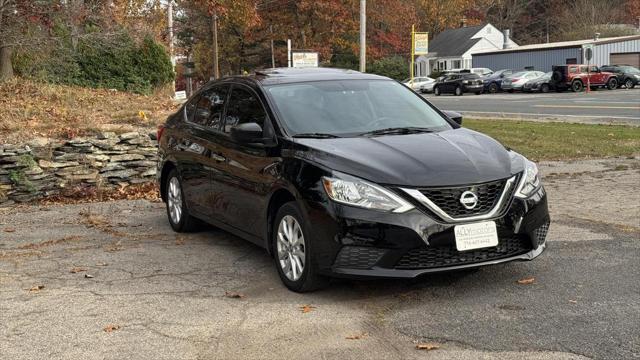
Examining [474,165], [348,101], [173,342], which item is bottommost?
[173,342]

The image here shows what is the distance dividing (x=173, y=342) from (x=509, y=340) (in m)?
1.97

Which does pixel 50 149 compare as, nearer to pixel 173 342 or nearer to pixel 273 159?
pixel 273 159

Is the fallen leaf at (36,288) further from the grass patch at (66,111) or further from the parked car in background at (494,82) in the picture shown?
the parked car in background at (494,82)

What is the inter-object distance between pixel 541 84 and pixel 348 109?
3889cm

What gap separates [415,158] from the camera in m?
5.05

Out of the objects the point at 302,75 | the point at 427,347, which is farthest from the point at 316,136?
the point at 427,347

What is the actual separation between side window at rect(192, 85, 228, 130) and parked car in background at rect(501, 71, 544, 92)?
129 feet

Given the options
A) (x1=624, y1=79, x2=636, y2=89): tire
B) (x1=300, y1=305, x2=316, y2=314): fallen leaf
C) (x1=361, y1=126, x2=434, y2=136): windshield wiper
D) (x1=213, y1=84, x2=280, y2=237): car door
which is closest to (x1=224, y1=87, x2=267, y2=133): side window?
(x1=213, y1=84, x2=280, y2=237): car door

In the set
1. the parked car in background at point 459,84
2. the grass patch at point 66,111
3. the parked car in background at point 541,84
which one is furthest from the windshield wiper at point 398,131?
the parked car in background at point 459,84

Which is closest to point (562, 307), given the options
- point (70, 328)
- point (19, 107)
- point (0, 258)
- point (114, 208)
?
point (70, 328)

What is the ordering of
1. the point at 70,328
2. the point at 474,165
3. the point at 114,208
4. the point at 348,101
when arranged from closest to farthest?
the point at 70,328, the point at 474,165, the point at 348,101, the point at 114,208

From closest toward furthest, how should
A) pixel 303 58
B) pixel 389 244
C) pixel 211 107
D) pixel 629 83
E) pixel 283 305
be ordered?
pixel 389 244 < pixel 283 305 < pixel 211 107 < pixel 303 58 < pixel 629 83

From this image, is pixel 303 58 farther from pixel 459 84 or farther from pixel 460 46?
pixel 460 46

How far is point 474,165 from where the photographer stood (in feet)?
16.6
